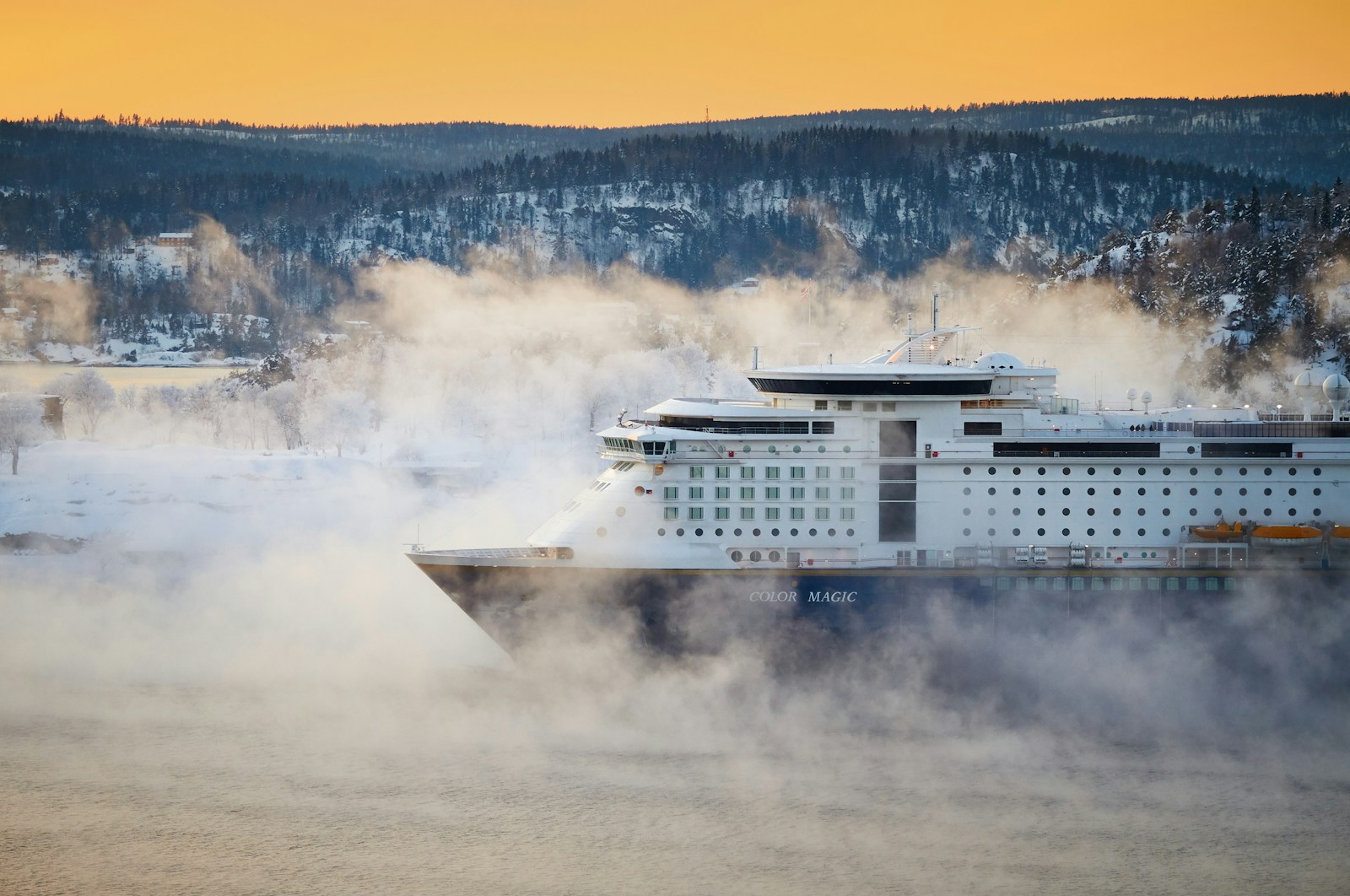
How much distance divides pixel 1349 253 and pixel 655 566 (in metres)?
52.5

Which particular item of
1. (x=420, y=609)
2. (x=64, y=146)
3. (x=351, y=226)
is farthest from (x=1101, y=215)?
(x=420, y=609)

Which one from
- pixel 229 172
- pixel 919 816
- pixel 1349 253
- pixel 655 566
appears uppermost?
pixel 229 172

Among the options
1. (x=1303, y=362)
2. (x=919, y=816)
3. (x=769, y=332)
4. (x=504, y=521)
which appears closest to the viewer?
(x=919, y=816)

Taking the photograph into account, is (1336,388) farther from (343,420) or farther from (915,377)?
(343,420)

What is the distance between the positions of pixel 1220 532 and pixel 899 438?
19.7 ft

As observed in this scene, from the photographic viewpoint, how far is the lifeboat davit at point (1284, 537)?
31.8 meters

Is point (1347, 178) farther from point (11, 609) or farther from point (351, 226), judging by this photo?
point (11, 609)

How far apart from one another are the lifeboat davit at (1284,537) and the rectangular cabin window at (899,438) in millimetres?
6340

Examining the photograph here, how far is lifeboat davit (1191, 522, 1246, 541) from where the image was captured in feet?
105

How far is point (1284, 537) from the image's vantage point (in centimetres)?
3180

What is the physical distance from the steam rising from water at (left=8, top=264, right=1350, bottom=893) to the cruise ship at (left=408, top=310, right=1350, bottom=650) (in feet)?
2.18

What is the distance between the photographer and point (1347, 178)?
134 metres

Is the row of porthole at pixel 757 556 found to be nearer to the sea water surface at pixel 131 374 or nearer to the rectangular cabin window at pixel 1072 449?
the rectangular cabin window at pixel 1072 449

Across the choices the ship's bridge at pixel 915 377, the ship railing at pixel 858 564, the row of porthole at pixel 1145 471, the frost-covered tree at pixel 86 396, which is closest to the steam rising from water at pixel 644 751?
the ship railing at pixel 858 564
